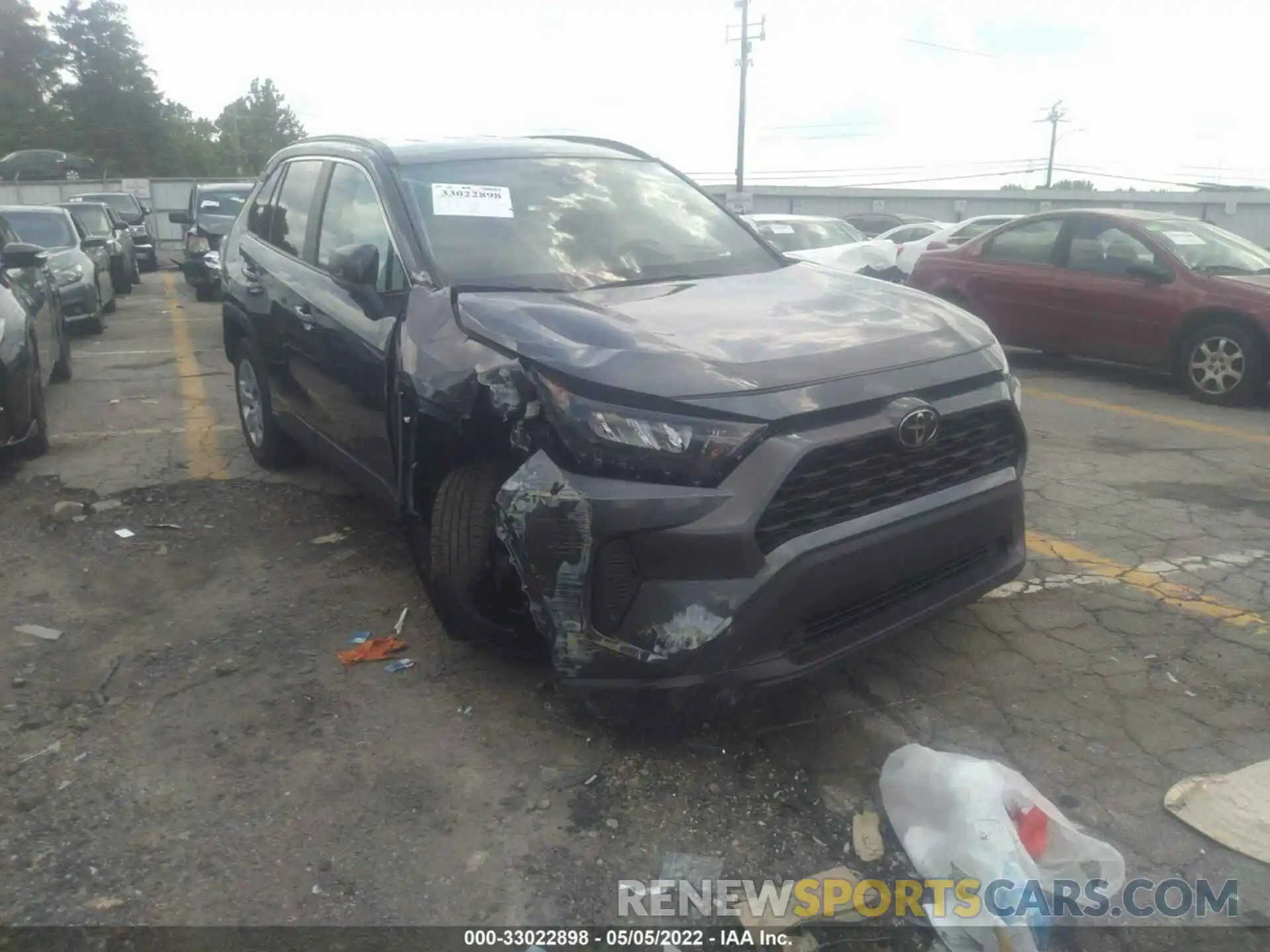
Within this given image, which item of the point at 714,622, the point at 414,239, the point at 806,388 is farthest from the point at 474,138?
the point at 714,622

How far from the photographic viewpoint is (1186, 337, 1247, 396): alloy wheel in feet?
25.3

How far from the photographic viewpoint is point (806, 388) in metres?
2.90

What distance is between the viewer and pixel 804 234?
46.6 ft

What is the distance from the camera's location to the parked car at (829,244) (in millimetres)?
13078

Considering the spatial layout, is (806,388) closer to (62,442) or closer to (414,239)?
(414,239)

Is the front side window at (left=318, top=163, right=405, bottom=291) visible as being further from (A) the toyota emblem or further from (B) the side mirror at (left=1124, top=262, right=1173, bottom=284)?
(B) the side mirror at (left=1124, top=262, right=1173, bottom=284)

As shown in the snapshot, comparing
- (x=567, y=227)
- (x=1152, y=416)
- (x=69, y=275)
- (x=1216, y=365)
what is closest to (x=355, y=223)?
(x=567, y=227)

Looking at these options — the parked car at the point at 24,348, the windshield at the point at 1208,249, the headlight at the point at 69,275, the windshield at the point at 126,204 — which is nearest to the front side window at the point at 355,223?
the parked car at the point at 24,348

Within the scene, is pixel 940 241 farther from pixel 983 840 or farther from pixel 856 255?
pixel 983 840

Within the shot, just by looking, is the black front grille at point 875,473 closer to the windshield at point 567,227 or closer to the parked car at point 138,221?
the windshield at point 567,227

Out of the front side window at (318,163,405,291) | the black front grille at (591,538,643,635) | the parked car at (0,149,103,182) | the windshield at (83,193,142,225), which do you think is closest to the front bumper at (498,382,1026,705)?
the black front grille at (591,538,643,635)

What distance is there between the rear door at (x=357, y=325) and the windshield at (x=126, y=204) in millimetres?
21887

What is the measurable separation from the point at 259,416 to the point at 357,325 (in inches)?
84.3

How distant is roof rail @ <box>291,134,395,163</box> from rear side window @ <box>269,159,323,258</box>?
12 centimetres
